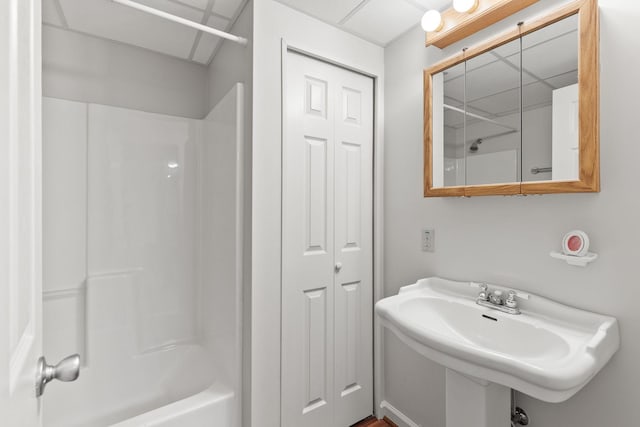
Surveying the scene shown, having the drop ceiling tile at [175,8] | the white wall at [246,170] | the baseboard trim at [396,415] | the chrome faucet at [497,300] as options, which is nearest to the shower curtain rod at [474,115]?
the chrome faucet at [497,300]

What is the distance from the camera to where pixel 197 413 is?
1351 millimetres

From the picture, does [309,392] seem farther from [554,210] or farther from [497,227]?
[554,210]

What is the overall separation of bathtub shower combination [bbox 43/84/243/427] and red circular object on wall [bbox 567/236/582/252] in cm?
135

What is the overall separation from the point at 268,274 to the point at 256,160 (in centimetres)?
55

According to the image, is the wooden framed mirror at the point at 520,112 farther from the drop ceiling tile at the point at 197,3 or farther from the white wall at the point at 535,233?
the drop ceiling tile at the point at 197,3

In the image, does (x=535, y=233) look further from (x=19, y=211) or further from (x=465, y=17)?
(x=19, y=211)

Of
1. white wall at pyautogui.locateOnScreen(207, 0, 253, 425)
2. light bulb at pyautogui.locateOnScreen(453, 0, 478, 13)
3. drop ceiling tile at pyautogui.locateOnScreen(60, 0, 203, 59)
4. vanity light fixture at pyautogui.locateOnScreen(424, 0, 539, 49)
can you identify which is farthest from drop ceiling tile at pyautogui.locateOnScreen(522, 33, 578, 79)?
drop ceiling tile at pyautogui.locateOnScreen(60, 0, 203, 59)

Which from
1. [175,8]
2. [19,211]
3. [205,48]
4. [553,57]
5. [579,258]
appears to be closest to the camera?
[19,211]

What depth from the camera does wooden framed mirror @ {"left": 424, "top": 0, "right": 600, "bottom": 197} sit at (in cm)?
104

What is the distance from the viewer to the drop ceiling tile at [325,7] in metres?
1.48

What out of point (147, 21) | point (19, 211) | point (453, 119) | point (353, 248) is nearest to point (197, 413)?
point (353, 248)

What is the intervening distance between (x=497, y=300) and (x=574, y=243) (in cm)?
36

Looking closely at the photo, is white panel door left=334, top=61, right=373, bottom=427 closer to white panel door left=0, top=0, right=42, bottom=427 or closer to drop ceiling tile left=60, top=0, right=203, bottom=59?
drop ceiling tile left=60, top=0, right=203, bottom=59

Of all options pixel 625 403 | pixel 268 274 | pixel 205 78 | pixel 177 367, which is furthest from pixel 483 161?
pixel 177 367
